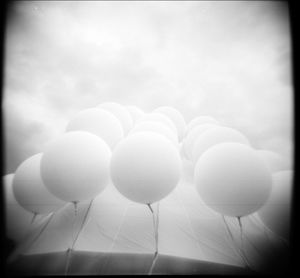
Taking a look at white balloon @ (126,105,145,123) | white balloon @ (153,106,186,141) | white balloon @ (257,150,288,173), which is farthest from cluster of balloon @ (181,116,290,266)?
white balloon @ (126,105,145,123)

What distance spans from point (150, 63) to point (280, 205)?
9.67 feet

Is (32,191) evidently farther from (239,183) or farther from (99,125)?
(239,183)

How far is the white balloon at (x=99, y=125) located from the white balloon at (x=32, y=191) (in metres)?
0.60

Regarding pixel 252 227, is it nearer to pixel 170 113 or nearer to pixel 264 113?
pixel 264 113

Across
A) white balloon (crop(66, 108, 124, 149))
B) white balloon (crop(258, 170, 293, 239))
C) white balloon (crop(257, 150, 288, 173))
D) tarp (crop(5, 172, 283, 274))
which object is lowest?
tarp (crop(5, 172, 283, 274))

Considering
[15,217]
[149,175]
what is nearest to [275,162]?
[149,175]

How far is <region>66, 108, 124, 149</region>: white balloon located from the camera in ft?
6.66

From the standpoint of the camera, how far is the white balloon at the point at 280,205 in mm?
1484

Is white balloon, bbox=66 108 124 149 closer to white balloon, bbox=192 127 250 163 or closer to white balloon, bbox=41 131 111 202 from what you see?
white balloon, bbox=41 131 111 202

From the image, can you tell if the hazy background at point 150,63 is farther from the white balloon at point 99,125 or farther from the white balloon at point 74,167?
the white balloon at point 99,125

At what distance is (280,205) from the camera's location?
1518 mm

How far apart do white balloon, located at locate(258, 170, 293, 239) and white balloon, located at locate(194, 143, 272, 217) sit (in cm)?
15

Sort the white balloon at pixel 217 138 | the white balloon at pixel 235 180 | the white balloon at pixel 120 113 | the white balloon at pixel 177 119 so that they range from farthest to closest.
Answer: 1. the white balloon at pixel 177 119
2. the white balloon at pixel 120 113
3. the white balloon at pixel 217 138
4. the white balloon at pixel 235 180

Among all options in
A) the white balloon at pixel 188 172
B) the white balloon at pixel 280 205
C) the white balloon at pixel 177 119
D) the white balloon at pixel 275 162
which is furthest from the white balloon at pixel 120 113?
the white balloon at pixel 280 205
